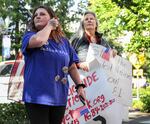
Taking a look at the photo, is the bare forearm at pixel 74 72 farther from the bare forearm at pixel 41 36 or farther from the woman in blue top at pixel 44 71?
the bare forearm at pixel 41 36

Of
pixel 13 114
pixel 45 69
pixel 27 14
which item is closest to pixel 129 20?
pixel 27 14

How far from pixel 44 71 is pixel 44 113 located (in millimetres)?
333

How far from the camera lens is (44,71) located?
3785 millimetres

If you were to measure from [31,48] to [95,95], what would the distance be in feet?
5.08

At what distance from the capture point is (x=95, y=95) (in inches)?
203

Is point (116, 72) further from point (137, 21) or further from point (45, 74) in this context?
point (137, 21)

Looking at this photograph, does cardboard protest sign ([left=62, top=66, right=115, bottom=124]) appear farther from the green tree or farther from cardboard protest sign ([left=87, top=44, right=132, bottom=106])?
the green tree

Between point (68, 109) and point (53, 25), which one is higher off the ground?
point (53, 25)

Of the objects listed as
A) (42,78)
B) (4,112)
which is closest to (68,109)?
(42,78)

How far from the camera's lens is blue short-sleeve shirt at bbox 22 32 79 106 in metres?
3.77

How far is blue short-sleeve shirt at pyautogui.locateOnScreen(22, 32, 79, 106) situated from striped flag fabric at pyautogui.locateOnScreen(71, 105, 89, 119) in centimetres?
122

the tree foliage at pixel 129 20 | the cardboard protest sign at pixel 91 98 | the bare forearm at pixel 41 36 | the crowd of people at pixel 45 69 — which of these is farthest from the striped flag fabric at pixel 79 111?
the tree foliage at pixel 129 20

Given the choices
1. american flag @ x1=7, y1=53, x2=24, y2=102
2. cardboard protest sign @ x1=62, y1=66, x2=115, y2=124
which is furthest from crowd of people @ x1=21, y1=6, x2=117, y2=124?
american flag @ x1=7, y1=53, x2=24, y2=102

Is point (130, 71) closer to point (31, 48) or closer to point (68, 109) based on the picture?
point (68, 109)
